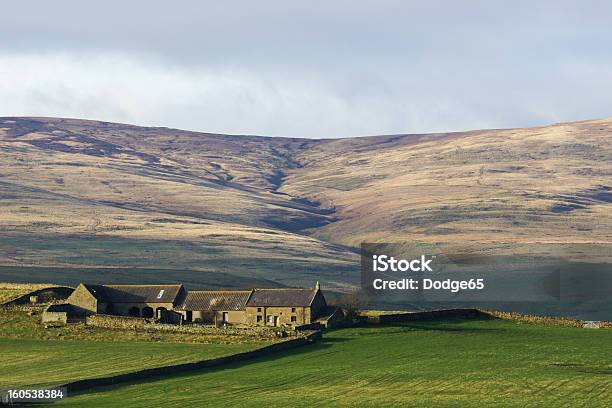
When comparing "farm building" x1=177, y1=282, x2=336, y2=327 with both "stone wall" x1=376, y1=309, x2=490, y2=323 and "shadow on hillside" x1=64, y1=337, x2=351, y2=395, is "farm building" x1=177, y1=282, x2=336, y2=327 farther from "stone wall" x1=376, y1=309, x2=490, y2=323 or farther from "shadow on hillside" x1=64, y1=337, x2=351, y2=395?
"shadow on hillside" x1=64, y1=337, x2=351, y2=395

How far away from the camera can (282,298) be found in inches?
3558

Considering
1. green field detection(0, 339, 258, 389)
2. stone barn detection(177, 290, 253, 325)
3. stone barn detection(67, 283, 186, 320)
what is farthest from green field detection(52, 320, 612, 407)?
stone barn detection(67, 283, 186, 320)

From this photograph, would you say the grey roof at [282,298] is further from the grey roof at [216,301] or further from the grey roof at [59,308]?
the grey roof at [59,308]

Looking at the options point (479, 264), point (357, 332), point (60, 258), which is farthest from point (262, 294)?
point (60, 258)

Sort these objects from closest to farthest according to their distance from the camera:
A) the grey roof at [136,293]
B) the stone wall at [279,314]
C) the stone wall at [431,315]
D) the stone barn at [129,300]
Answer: the stone wall at [431,315] < the stone wall at [279,314] < the stone barn at [129,300] < the grey roof at [136,293]

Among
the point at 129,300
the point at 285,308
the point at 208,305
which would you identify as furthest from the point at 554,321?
the point at 129,300

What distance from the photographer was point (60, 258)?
19800 centimetres

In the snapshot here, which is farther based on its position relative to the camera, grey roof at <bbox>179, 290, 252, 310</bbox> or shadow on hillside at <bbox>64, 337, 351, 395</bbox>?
grey roof at <bbox>179, 290, 252, 310</bbox>

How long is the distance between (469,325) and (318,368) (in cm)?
2776

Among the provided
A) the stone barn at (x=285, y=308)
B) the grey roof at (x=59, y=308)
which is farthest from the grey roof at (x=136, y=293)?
the stone barn at (x=285, y=308)

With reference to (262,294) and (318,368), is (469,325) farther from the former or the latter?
(318,368)

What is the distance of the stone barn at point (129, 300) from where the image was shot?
9044 cm

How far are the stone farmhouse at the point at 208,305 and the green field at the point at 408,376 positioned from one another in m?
9.62

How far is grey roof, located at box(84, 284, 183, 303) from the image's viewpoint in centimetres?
9231
